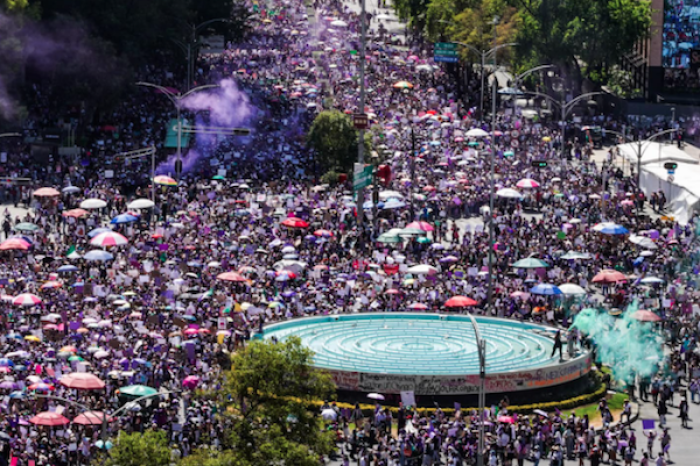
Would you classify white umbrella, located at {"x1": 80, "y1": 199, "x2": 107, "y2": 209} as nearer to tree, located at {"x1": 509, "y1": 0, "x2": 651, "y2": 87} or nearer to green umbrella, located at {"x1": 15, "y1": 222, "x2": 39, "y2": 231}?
green umbrella, located at {"x1": 15, "y1": 222, "x2": 39, "y2": 231}

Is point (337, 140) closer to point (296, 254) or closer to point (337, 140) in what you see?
point (337, 140)

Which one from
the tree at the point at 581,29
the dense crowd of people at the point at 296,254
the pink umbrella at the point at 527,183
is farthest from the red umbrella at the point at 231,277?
the tree at the point at 581,29

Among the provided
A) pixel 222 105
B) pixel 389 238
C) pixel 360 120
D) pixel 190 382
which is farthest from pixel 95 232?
pixel 222 105

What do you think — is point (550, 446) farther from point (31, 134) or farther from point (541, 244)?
point (31, 134)

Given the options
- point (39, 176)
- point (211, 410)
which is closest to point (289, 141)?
point (39, 176)

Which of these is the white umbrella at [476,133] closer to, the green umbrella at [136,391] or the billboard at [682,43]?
the billboard at [682,43]
